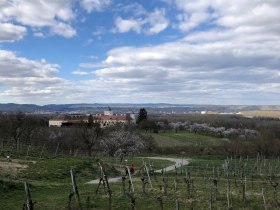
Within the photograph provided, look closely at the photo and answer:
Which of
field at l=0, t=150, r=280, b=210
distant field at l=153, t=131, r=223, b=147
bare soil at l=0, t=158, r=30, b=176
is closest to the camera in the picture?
field at l=0, t=150, r=280, b=210

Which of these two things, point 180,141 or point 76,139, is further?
point 180,141

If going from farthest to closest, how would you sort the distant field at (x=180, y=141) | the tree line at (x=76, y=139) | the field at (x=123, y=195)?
A: 1. the distant field at (x=180, y=141)
2. the tree line at (x=76, y=139)
3. the field at (x=123, y=195)

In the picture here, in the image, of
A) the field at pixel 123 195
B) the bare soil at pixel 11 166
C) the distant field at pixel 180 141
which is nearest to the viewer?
the field at pixel 123 195

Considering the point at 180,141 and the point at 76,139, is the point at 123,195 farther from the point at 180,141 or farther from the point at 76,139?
the point at 180,141

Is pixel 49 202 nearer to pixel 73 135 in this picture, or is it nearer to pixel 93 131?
pixel 93 131

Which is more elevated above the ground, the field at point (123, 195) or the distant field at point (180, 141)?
the field at point (123, 195)

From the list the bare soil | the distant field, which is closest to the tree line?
the distant field

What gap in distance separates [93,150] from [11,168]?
46059 mm

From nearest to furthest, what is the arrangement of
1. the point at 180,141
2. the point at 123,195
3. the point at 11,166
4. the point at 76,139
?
the point at 123,195
the point at 11,166
the point at 76,139
the point at 180,141

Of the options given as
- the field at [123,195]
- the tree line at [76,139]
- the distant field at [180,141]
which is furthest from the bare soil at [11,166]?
the distant field at [180,141]

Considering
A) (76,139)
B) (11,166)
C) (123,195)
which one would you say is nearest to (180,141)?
(76,139)

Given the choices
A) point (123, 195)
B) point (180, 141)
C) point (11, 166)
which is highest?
point (11, 166)

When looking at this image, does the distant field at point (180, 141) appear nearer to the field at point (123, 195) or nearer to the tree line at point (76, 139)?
the tree line at point (76, 139)

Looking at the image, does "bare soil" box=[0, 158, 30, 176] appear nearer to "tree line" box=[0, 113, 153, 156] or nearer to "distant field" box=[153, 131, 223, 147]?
"tree line" box=[0, 113, 153, 156]
